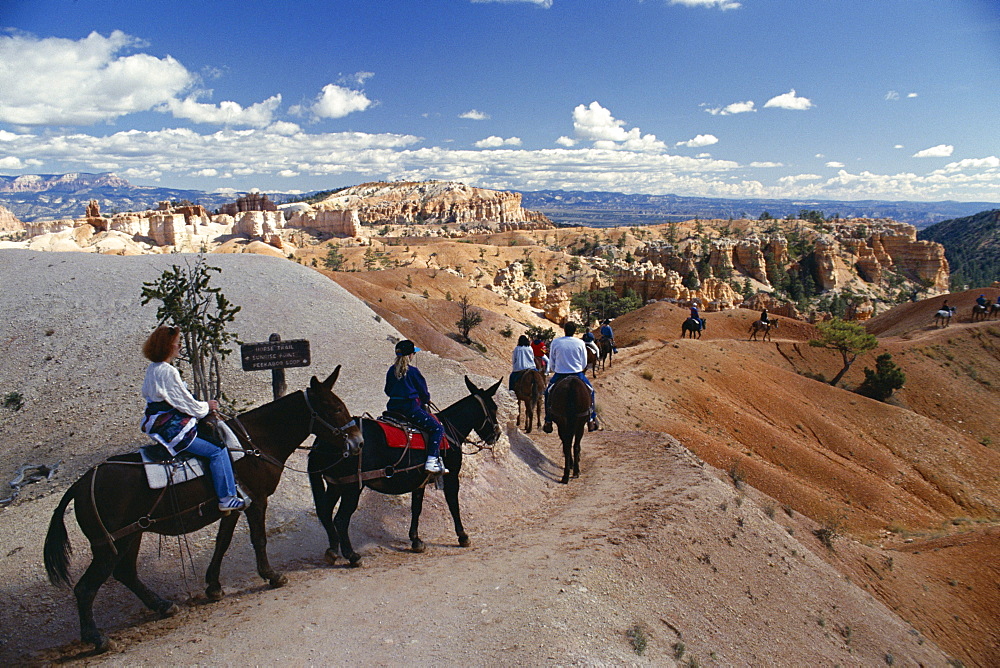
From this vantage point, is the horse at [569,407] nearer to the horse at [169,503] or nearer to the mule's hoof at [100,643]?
the horse at [169,503]

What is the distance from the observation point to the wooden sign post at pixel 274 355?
10812 mm

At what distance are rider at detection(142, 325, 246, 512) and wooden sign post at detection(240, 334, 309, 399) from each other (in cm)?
504

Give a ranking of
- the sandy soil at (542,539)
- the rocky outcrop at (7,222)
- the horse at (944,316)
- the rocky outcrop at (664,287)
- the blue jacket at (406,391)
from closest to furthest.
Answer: the sandy soil at (542,539)
the blue jacket at (406,391)
the horse at (944,316)
the rocky outcrop at (664,287)
the rocky outcrop at (7,222)

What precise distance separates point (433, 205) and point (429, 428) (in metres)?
158

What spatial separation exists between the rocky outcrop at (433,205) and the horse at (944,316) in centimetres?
10112

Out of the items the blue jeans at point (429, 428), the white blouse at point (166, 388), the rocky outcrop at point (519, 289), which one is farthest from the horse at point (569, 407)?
the rocky outcrop at point (519, 289)

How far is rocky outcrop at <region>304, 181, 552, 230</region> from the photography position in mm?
146625

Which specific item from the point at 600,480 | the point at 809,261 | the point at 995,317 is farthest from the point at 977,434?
the point at 809,261

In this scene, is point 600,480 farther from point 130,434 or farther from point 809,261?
point 809,261

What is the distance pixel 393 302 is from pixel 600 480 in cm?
2230

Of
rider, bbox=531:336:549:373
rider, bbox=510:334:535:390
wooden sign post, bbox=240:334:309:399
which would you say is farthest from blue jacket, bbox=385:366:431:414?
rider, bbox=531:336:549:373

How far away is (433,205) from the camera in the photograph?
15962cm

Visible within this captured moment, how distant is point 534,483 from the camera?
1096cm

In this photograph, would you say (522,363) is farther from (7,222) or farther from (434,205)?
(434,205)
